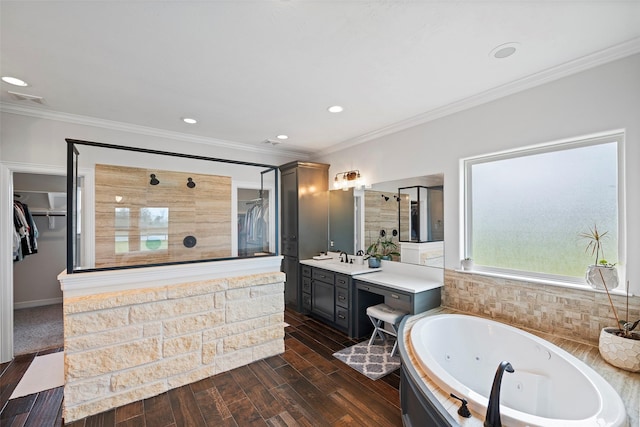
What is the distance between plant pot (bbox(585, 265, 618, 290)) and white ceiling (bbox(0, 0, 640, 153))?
1533 mm

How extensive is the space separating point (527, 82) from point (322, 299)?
130 inches

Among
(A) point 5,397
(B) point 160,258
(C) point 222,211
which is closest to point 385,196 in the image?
(C) point 222,211

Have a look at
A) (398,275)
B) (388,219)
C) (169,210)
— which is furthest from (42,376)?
(388,219)

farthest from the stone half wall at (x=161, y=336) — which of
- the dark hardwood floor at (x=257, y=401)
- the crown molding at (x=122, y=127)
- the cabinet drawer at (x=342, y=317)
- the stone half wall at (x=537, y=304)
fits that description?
the crown molding at (x=122, y=127)

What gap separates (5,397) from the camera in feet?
7.55

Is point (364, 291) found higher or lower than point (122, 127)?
lower

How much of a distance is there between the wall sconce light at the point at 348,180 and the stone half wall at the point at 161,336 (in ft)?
6.17

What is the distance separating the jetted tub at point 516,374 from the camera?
138cm

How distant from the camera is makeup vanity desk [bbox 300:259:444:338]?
2.87m

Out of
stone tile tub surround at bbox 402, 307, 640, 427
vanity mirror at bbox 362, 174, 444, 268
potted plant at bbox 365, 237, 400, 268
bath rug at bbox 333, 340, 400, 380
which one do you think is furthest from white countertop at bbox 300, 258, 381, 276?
stone tile tub surround at bbox 402, 307, 640, 427

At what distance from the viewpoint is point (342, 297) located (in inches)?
138

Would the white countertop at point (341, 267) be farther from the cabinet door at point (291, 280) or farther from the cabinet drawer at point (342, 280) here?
the cabinet door at point (291, 280)

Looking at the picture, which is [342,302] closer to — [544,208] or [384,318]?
[384,318]

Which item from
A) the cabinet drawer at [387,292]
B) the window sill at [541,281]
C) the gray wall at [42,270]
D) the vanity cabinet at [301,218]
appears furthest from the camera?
the gray wall at [42,270]
